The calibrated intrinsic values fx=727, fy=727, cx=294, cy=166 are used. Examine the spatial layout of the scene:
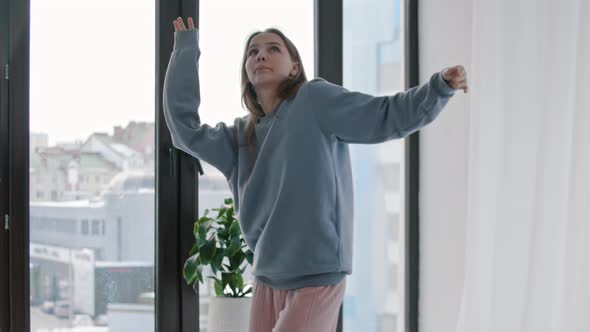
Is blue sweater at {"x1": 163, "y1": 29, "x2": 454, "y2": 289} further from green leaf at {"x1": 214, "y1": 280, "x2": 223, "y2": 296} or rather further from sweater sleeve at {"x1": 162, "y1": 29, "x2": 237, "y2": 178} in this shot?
green leaf at {"x1": 214, "y1": 280, "x2": 223, "y2": 296}

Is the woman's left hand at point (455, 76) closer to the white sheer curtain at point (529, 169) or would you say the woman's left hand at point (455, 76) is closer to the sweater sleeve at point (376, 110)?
the sweater sleeve at point (376, 110)

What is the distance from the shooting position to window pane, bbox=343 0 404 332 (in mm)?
2848

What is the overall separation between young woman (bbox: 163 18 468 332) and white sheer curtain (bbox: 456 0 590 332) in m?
0.68

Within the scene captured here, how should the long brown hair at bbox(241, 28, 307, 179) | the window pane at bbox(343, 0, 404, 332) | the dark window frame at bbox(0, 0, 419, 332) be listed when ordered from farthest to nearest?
the window pane at bbox(343, 0, 404, 332) < the dark window frame at bbox(0, 0, 419, 332) < the long brown hair at bbox(241, 28, 307, 179)

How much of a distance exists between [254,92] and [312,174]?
31cm

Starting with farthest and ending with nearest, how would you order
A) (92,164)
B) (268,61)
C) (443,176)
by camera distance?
(443,176), (92,164), (268,61)

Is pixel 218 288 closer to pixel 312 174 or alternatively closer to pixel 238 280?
pixel 238 280

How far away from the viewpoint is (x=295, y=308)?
153 centimetres

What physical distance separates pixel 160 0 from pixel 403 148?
3.77 feet

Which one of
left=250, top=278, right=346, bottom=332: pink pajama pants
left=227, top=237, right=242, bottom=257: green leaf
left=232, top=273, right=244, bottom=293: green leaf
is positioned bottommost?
left=232, top=273, right=244, bottom=293: green leaf

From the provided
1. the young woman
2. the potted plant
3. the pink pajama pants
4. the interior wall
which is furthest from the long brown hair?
the interior wall

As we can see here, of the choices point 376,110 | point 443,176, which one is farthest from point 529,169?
point 376,110

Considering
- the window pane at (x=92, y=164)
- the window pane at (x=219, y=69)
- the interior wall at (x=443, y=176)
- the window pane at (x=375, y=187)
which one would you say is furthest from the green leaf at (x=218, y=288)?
the interior wall at (x=443, y=176)

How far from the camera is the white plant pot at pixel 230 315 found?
7.61ft
